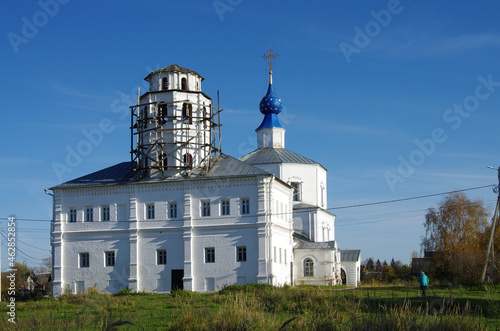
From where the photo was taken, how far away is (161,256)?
34.7 metres

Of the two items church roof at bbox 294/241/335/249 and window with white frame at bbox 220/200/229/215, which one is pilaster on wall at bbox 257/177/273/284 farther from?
church roof at bbox 294/241/335/249

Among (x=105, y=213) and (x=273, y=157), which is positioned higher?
(x=273, y=157)

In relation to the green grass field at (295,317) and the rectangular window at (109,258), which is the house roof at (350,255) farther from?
the green grass field at (295,317)

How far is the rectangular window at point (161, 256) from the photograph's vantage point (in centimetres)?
3456

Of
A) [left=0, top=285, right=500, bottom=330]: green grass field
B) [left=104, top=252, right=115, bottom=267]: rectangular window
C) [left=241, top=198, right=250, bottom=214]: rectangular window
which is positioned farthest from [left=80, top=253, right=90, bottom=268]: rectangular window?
[left=0, top=285, right=500, bottom=330]: green grass field

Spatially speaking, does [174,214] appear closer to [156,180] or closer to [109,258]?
[156,180]

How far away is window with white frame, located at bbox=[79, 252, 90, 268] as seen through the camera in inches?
1409

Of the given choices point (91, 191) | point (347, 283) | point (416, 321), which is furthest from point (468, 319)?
point (347, 283)

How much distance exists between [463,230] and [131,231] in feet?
79.4

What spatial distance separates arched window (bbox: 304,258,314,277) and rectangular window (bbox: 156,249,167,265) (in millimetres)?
9670

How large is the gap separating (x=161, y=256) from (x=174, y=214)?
2.36m

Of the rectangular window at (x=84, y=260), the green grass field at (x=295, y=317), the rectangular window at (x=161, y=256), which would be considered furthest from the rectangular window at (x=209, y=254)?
the green grass field at (x=295, y=317)

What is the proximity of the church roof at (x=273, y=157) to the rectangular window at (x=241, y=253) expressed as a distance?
11385 mm

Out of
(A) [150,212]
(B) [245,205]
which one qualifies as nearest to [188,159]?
(A) [150,212]
